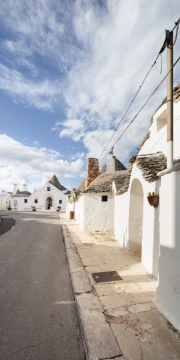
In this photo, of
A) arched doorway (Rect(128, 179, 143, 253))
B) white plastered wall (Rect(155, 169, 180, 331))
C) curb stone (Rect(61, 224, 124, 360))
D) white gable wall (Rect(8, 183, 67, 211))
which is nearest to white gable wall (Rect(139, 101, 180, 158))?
arched doorway (Rect(128, 179, 143, 253))

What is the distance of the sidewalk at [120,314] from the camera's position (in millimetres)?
3072

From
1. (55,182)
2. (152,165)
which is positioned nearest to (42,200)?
(55,182)

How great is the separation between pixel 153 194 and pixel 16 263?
205 inches

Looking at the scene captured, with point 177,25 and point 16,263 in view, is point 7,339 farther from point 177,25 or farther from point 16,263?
point 177,25

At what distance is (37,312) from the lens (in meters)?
4.18

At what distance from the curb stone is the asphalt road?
14 centimetres

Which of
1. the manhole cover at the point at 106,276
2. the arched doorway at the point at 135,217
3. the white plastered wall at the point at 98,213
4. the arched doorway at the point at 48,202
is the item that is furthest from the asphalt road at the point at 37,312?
the arched doorway at the point at 48,202

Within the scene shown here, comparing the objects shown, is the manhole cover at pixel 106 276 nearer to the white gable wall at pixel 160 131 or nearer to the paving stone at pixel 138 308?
the paving stone at pixel 138 308

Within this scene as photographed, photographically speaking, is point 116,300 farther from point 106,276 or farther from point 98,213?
point 98,213

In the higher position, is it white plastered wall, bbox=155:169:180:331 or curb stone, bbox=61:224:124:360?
white plastered wall, bbox=155:169:180:331

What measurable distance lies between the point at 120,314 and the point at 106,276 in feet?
6.71

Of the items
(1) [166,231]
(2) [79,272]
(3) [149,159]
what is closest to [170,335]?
(1) [166,231]

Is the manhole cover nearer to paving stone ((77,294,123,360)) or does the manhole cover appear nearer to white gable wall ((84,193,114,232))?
paving stone ((77,294,123,360))

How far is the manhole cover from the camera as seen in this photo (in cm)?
580
